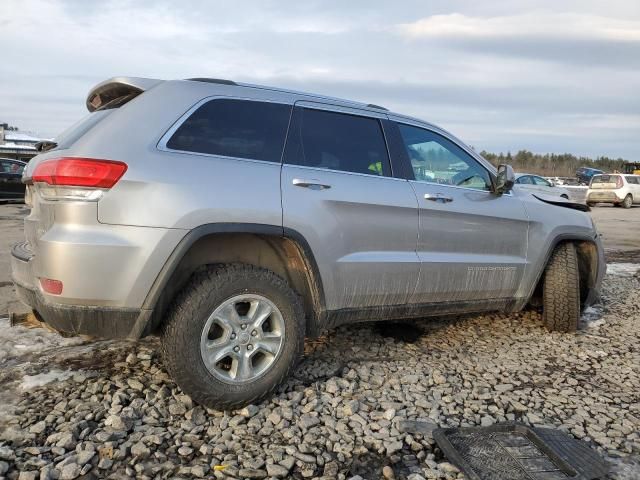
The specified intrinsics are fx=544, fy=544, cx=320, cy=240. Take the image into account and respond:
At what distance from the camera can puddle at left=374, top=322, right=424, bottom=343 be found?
456 centimetres

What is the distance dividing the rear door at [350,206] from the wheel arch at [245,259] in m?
0.07

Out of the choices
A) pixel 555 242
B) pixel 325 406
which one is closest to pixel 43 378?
pixel 325 406

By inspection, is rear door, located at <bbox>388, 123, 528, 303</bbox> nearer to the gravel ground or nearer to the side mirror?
the side mirror

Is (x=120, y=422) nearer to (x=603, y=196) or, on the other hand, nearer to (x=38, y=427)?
(x=38, y=427)

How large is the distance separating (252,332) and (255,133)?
3.93ft

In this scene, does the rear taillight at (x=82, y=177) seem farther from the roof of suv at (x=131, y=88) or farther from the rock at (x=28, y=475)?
the rock at (x=28, y=475)

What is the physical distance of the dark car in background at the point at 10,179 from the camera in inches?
666

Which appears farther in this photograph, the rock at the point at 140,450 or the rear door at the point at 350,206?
the rear door at the point at 350,206

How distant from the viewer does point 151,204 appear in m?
2.80

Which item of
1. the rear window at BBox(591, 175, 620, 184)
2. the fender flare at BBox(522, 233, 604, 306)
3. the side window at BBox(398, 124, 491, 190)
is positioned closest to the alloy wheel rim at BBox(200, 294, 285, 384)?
the side window at BBox(398, 124, 491, 190)

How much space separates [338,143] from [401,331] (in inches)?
73.9

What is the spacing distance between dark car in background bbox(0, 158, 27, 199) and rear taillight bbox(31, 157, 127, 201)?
16.1 m

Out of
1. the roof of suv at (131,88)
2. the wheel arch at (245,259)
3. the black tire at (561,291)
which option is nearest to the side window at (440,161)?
the roof of suv at (131,88)

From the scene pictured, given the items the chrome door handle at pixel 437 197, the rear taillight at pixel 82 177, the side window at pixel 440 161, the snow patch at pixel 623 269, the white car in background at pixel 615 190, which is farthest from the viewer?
the white car in background at pixel 615 190
